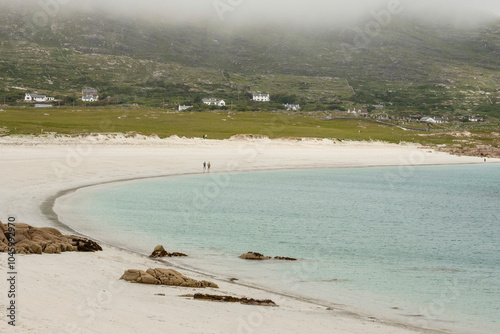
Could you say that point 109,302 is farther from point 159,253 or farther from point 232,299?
point 159,253

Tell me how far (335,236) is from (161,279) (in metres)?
15.0

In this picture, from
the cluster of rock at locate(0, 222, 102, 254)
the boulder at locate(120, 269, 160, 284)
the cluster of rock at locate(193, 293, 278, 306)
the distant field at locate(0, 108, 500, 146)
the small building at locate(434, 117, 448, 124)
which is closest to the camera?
the cluster of rock at locate(193, 293, 278, 306)

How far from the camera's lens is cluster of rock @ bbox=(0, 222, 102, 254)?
19422 mm

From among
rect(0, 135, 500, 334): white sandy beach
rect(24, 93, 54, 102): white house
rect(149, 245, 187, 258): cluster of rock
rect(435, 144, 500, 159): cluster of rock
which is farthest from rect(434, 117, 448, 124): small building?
rect(149, 245, 187, 258): cluster of rock

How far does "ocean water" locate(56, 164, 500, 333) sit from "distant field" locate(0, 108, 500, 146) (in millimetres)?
38961

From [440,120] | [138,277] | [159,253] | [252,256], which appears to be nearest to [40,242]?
[159,253]

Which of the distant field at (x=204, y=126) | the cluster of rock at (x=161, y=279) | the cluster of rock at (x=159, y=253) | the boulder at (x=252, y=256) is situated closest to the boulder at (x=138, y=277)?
the cluster of rock at (x=161, y=279)

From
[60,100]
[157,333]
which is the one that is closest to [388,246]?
[157,333]

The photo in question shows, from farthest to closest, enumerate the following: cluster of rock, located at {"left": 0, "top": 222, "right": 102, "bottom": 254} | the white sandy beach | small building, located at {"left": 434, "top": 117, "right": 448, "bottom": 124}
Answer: small building, located at {"left": 434, "top": 117, "right": 448, "bottom": 124}
cluster of rock, located at {"left": 0, "top": 222, "right": 102, "bottom": 254}
the white sandy beach

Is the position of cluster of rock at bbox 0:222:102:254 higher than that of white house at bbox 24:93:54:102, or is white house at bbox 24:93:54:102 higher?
white house at bbox 24:93:54:102

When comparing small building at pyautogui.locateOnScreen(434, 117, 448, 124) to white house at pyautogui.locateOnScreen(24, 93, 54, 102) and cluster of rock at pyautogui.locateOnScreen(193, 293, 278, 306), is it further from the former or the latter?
cluster of rock at pyautogui.locateOnScreen(193, 293, 278, 306)

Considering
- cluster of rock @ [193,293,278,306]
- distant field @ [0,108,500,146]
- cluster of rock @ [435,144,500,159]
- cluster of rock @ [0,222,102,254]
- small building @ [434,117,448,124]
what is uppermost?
small building @ [434,117,448,124]

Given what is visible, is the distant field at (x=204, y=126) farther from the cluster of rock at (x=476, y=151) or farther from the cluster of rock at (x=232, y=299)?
the cluster of rock at (x=232, y=299)

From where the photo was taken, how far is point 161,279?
17.2 metres
